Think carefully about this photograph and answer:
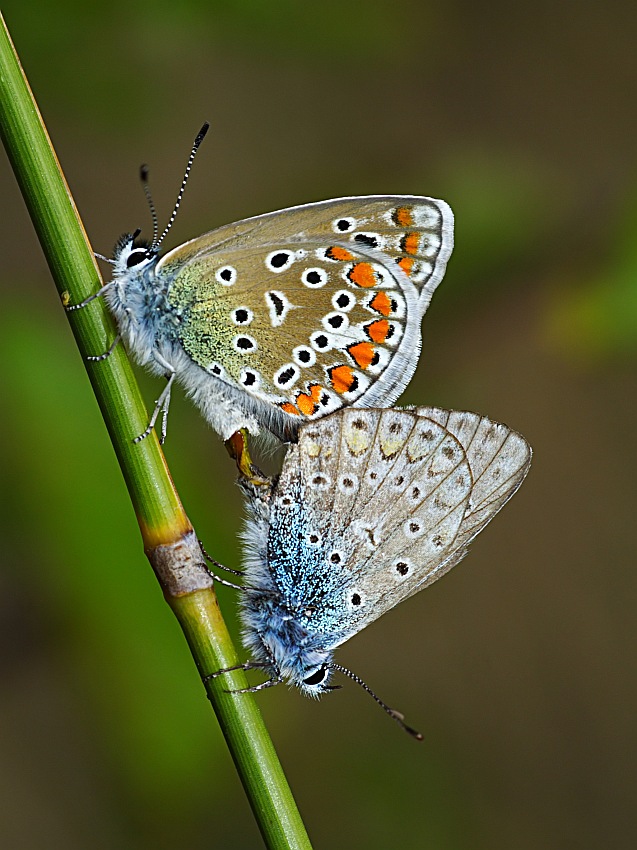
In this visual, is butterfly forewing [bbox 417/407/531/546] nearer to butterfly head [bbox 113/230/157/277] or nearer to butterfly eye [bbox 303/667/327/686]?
butterfly eye [bbox 303/667/327/686]

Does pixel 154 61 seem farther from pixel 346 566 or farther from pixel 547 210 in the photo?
pixel 346 566

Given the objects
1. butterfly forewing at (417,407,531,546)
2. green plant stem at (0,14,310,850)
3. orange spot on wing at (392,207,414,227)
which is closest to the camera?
green plant stem at (0,14,310,850)

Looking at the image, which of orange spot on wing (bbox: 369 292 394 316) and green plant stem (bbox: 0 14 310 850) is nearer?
green plant stem (bbox: 0 14 310 850)

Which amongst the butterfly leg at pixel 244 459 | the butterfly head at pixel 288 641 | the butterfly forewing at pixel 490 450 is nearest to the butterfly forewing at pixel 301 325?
the butterfly leg at pixel 244 459

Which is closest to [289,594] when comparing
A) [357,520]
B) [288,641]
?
[288,641]

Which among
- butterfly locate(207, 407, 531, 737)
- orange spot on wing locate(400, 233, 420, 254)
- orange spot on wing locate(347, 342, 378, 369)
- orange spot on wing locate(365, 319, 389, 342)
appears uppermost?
orange spot on wing locate(400, 233, 420, 254)

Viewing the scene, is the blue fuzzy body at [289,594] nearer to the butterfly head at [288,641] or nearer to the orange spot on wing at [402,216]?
the butterfly head at [288,641]

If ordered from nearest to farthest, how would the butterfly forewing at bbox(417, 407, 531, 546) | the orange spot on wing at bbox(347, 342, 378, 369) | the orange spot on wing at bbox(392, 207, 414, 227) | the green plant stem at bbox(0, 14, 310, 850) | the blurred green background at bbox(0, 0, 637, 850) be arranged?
1. the green plant stem at bbox(0, 14, 310, 850)
2. the butterfly forewing at bbox(417, 407, 531, 546)
3. the orange spot on wing at bbox(392, 207, 414, 227)
4. the orange spot on wing at bbox(347, 342, 378, 369)
5. the blurred green background at bbox(0, 0, 637, 850)

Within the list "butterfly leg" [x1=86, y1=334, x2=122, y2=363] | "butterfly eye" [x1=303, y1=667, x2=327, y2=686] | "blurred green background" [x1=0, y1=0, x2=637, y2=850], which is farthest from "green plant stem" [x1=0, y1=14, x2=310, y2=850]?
"blurred green background" [x1=0, y1=0, x2=637, y2=850]
